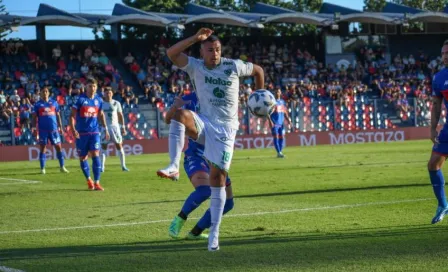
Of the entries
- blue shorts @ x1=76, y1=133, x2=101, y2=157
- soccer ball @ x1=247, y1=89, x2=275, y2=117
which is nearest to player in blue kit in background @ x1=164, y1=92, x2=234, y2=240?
soccer ball @ x1=247, y1=89, x2=275, y2=117

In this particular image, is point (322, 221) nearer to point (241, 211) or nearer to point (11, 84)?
point (241, 211)

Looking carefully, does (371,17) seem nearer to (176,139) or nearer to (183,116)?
(176,139)

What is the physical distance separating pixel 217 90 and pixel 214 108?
190mm

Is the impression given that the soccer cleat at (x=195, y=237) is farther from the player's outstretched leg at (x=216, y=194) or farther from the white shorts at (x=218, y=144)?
the white shorts at (x=218, y=144)

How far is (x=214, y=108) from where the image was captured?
9.37 metres

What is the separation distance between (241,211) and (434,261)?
5418 millimetres

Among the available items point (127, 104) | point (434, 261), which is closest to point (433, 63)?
point (127, 104)

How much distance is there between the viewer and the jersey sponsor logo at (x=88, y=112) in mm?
18750

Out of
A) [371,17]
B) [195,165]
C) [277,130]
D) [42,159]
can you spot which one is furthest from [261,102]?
[371,17]

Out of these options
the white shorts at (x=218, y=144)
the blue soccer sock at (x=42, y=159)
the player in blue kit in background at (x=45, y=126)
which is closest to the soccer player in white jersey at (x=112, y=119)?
the player in blue kit in background at (x=45, y=126)

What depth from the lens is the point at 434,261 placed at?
8.12 m

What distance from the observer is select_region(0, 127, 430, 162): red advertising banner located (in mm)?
34625

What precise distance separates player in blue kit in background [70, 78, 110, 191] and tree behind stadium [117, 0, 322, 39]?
30.6 metres

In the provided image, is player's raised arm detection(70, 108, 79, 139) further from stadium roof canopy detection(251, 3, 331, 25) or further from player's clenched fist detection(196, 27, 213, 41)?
stadium roof canopy detection(251, 3, 331, 25)
